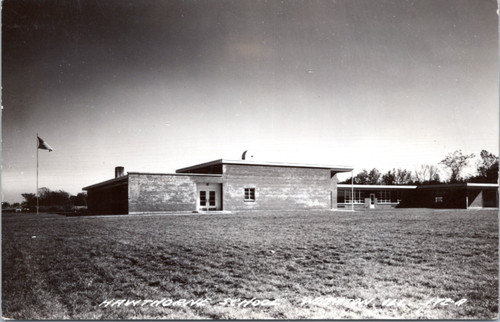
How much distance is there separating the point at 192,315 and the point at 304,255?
285 centimetres

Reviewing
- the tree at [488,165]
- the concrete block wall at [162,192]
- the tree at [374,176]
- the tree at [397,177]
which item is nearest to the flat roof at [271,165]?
the concrete block wall at [162,192]

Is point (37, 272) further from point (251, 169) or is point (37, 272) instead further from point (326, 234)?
point (251, 169)

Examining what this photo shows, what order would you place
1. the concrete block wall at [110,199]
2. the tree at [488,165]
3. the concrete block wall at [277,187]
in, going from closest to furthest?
the tree at [488,165]
the concrete block wall at [110,199]
the concrete block wall at [277,187]

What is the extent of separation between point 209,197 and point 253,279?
63.7ft

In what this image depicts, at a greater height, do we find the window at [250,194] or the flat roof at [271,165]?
the flat roof at [271,165]

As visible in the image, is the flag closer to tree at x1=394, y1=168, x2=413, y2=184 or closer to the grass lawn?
the grass lawn

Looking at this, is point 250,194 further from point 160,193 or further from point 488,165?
point 488,165

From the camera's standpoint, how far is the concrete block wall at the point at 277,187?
24.9m

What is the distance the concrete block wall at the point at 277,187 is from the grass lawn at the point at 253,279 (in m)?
16.6

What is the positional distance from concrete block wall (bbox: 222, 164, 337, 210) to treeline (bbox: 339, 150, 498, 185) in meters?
7.36

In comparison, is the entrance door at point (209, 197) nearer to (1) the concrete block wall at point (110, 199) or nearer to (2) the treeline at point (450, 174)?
(1) the concrete block wall at point (110, 199)

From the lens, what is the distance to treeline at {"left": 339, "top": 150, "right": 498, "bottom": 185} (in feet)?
28.8

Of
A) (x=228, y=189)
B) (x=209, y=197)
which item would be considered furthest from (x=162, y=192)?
(x=228, y=189)

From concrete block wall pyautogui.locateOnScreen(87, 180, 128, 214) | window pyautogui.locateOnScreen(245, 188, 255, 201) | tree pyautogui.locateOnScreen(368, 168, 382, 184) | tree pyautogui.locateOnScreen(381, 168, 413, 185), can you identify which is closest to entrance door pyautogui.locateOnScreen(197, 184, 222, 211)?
window pyautogui.locateOnScreen(245, 188, 255, 201)
